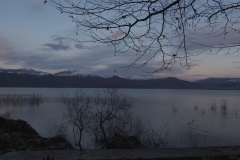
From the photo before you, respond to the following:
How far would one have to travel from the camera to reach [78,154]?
13.5 ft

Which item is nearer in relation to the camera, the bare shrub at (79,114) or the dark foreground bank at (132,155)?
the dark foreground bank at (132,155)

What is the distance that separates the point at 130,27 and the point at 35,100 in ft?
137

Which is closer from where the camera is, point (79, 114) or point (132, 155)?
point (132, 155)

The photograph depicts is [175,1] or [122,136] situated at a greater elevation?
[175,1]

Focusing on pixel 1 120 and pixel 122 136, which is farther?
pixel 1 120

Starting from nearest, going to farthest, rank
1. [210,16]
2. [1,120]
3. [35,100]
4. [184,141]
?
[210,16], [1,120], [184,141], [35,100]

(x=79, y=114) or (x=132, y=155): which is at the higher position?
(x=132, y=155)

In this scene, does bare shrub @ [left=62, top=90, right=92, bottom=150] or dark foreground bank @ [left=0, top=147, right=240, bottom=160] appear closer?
dark foreground bank @ [left=0, top=147, right=240, bottom=160]

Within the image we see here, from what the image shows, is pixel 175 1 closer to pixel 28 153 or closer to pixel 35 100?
pixel 28 153

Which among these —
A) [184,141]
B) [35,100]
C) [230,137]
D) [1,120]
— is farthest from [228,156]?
[35,100]

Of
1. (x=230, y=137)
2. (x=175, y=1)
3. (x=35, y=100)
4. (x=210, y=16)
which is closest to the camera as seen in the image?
(x=175, y=1)

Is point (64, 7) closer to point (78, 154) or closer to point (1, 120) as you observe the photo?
point (78, 154)

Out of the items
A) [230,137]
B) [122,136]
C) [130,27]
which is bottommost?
[230,137]

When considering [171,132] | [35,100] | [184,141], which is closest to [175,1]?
[184,141]
